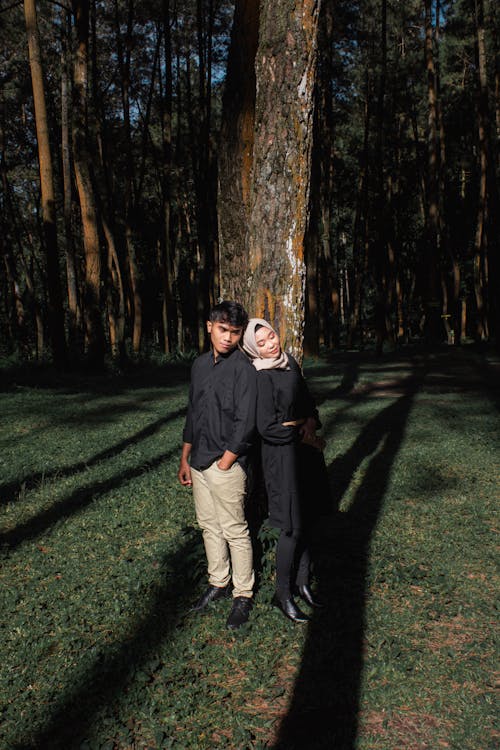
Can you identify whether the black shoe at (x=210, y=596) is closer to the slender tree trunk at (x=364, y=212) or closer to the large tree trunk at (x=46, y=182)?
the large tree trunk at (x=46, y=182)

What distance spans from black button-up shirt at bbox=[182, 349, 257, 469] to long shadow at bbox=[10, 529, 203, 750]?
1.11m

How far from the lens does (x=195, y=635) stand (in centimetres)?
394

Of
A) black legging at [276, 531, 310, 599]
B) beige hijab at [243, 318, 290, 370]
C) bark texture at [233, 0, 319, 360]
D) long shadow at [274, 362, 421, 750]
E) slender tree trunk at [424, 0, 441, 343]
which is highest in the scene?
slender tree trunk at [424, 0, 441, 343]

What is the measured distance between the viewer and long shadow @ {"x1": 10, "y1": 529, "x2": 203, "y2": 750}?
309 centimetres

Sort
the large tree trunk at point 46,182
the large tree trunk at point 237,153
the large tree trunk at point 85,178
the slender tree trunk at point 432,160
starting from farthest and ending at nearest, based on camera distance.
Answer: the slender tree trunk at point 432,160 < the large tree trunk at point 85,178 < the large tree trunk at point 46,182 < the large tree trunk at point 237,153

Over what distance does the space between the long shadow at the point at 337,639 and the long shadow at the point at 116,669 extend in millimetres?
877

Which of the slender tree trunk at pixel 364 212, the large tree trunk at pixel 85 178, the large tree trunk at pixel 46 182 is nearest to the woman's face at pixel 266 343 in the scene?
the large tree trunk at pixel 85 178

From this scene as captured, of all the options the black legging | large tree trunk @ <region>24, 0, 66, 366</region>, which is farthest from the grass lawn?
large tree trunk @ <region>24, 0, 66, 366</region>

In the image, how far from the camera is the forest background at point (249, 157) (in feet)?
15.0

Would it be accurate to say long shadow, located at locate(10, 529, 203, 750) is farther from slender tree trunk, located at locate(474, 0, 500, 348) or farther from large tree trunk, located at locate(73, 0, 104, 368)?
slender tree trunk, located at locate(474, 0, 500, 348)

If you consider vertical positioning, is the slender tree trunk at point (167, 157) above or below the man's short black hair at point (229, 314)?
above

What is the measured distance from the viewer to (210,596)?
13.9 feet

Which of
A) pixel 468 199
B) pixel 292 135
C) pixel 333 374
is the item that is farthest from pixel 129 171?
pixel 292 135

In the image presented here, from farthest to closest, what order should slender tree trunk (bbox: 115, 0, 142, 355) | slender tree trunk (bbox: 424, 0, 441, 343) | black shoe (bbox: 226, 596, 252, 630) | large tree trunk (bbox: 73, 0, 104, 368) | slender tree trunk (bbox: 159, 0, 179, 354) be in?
slender tree trunk (bbox: 424, 0, 441, 343), slender tree trunk (bbox: 115, 0, 142, 355), slender tree trunk (bbox: 159, 0, 179, 354), large tree trunk (bbox: 73, 0, 104, 368), black shoe (bbox: 226, 596, 252, 630)
